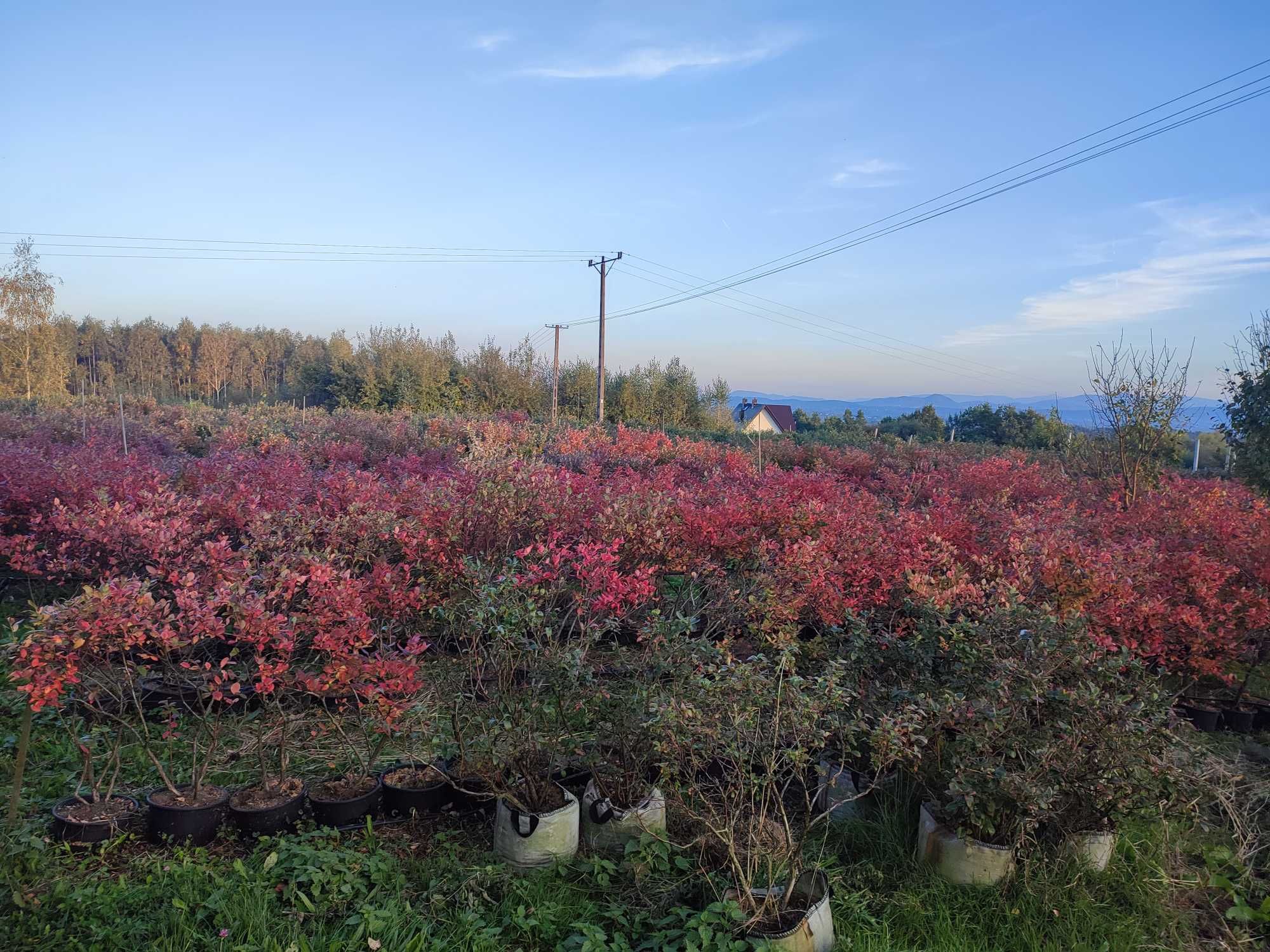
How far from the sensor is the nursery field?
7.97ft

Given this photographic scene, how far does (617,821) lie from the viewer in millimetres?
2811

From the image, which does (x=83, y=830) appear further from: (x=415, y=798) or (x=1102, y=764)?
(x=1102, y=764)

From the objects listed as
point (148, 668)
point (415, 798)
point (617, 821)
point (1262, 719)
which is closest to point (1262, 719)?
Answer: point (1262, 719)

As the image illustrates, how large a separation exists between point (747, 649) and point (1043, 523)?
2133 mm

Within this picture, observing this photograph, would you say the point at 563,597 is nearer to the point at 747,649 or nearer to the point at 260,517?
the point at 747,649

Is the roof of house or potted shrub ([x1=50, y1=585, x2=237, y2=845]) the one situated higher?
the roof of house

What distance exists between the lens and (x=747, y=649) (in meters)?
4.81

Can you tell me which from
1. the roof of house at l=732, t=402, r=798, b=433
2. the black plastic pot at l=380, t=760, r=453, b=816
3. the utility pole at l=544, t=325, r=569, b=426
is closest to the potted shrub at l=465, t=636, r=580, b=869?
the black plastic pot at l=380, t=760, r=453, b=816

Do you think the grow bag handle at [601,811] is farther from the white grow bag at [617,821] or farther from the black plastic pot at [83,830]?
the black plastic pot at [83,830]

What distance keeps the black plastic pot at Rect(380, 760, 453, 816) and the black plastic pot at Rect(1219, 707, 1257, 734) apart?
14.8 ft

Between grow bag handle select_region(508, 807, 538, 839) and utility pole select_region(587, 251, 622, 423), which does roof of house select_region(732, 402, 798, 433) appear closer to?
utility pole select_region(587, 251, 622, 423)

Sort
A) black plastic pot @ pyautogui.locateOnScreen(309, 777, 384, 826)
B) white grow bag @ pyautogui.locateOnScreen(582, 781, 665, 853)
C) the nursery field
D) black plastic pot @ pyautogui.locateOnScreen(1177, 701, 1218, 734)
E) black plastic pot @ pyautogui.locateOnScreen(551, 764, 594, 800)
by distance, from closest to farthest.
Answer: the nursery field < white grow bag @ pyautogui.locateOnScreen(582, 781, 665, 853) < black plastic pot @ pyautogui.locateOnScreen(309, 777, 384, 826) < black plastic pot @ pyautogui.locateOnScreen(551, 764, 594, 800) < black plastic pot @ pyautogui.locateOnScreen(1177, 701, 1218, 734)

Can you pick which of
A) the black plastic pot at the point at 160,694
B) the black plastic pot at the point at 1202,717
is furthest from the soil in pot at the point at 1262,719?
the black plastic pot at the point at 160,694

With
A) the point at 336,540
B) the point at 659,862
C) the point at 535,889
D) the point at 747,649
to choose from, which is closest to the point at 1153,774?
the point at 659,862
